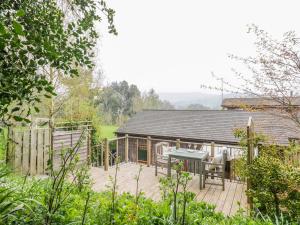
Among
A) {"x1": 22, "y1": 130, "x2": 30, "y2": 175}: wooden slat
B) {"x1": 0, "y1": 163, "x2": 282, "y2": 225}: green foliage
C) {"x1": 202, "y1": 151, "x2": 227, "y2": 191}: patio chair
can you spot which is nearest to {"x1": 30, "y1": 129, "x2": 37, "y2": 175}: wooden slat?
{"x1": 22, "y1": 130, "x2": 30, "y2": 175}: wooden slat

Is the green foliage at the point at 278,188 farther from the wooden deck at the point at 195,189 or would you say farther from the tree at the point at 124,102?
the tree at the point at 124,102

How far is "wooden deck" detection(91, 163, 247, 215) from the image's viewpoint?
169 inches

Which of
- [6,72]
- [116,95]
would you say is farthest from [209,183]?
[116,95]

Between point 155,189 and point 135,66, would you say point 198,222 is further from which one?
point 135,66

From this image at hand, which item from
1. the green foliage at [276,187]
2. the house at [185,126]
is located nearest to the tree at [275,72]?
the green foliage at [276,187]

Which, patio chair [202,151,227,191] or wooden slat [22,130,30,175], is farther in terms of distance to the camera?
wooden slat [22,130,30,175]

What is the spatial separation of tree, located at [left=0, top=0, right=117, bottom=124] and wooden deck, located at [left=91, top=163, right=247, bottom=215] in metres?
3.20

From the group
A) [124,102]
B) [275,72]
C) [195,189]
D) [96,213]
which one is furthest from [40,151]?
[124,102]

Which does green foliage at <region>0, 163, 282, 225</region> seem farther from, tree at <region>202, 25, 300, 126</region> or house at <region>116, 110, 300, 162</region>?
house at <region>116, 110, 300, 162</region>

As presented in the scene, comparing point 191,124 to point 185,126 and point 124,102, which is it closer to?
point 185,126

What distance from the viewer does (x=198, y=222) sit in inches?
66.2

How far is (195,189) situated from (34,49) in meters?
4.78

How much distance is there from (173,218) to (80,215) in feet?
2.26

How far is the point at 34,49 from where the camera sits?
1.08m
